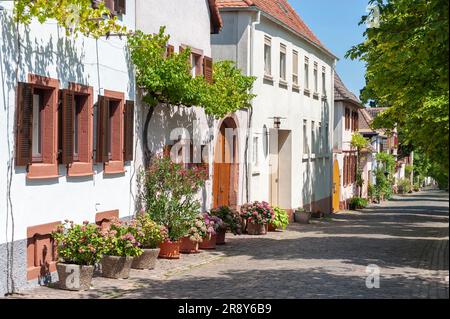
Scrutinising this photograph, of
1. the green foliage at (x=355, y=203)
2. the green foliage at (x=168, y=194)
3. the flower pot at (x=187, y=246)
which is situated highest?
the green foliage at (x=168, y=194)

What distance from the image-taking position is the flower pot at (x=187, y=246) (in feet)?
57.4

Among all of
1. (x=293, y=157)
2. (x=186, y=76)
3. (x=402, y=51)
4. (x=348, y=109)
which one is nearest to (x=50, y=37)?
(x=186, y=76)

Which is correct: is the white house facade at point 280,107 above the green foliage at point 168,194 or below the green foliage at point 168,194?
above

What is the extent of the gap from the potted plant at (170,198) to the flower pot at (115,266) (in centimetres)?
297

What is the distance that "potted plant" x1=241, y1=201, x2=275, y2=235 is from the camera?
2342 centimetres

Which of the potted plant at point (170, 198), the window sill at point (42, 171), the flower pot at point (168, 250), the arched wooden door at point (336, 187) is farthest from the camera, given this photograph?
the arched wooden door at point (336, 187)

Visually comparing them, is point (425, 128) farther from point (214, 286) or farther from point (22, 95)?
point (22, 95)

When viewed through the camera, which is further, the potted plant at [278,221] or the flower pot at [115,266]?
the potted plant at [278,221]

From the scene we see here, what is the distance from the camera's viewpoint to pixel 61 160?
43.5 ft

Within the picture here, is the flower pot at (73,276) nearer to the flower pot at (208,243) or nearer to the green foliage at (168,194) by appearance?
the green foliage at (168,194)

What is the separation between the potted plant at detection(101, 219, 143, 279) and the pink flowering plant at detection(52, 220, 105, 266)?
30.9 inches

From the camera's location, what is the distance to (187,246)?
57.7 ft

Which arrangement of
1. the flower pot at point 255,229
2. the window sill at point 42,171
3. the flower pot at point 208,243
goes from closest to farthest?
the window sill at point 42,171
the flower pot at point 208,243
the flower pot at point 255,229

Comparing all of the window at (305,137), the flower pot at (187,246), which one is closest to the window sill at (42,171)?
the flower pot at (187,246)
